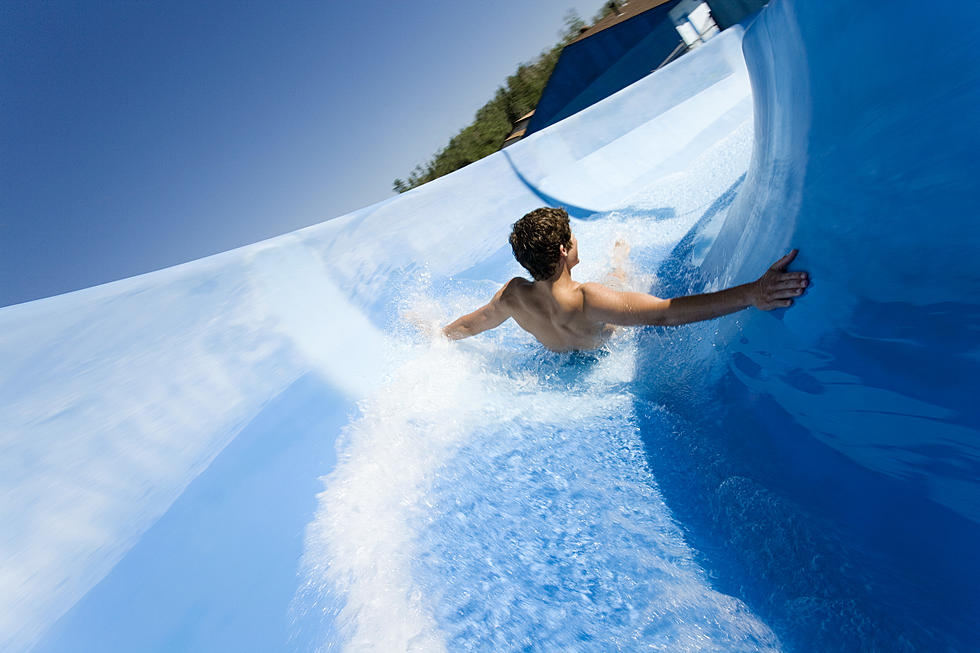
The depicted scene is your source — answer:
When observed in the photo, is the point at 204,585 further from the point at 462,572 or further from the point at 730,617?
the point at 730,617

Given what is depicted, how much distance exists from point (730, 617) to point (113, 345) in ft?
7.88

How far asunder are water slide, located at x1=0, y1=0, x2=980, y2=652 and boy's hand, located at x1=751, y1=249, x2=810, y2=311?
0.10 ft

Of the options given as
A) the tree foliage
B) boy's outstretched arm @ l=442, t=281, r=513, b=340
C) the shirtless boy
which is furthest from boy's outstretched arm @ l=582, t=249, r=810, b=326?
the tree foliage

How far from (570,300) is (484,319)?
56cm

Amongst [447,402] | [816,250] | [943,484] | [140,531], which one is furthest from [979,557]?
[140,531]

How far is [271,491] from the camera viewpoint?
7.34ft

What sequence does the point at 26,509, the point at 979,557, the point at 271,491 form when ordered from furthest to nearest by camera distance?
the point at 271,491 < the point at 26,509 < the point at 979,557

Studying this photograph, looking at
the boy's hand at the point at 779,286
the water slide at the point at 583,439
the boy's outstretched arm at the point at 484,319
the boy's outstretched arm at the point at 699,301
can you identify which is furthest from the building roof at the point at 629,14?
the boy's hand at the point at 779,286

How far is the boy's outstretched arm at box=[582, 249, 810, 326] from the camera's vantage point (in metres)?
1.32

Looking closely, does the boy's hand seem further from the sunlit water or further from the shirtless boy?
the sunlit water

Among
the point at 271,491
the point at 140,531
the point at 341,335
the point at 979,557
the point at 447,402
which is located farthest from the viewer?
the point at 341,335

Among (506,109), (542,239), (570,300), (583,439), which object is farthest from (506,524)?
(506,109)

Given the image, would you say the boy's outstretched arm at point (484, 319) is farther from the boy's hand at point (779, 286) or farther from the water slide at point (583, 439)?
the boy's hand at point (779, 286)

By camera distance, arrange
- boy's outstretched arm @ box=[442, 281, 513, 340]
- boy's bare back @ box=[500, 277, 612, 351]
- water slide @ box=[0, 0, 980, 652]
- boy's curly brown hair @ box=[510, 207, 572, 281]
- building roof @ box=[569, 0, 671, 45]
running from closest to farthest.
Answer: water slide @ box=[0, 0, 980, 652], boy's curly brown hair @ box=[510, 207, 572, 281], boy's bare back @ box=[500, 277, 612, 351], boy's outstretched arm @ box=[442, 281, 513, 340], building roof @ box=[569, 0, 671, 45]
